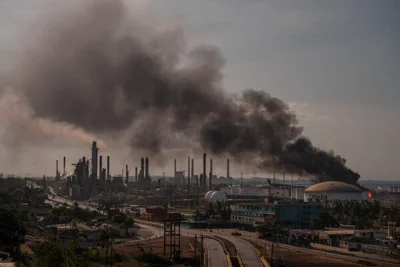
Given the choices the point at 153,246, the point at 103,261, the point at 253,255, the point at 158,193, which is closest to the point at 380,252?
the point at 253,255

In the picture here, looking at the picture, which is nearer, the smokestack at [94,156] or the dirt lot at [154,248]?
the dirt lot at [154,248]

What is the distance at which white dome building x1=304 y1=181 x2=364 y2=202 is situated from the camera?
12359cm

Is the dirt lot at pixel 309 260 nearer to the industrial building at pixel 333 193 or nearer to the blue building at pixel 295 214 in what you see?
the blue building at pixel 295 214

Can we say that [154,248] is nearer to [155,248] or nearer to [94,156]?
[155,248]

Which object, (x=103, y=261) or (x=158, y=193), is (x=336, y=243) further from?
(x=158, y=193)

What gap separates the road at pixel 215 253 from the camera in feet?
160

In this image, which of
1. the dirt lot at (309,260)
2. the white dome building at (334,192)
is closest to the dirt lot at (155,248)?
the dirt lot at (309,260)

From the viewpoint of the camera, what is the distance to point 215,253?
183ft

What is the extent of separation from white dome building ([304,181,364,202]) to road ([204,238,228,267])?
59430 mm

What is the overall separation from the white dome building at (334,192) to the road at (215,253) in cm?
5943

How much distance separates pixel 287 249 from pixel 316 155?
3235 inches

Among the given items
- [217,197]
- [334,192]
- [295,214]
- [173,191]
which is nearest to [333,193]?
[334,192]

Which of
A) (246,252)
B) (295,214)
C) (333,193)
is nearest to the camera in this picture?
(246,252)

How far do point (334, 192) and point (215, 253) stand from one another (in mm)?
74329
